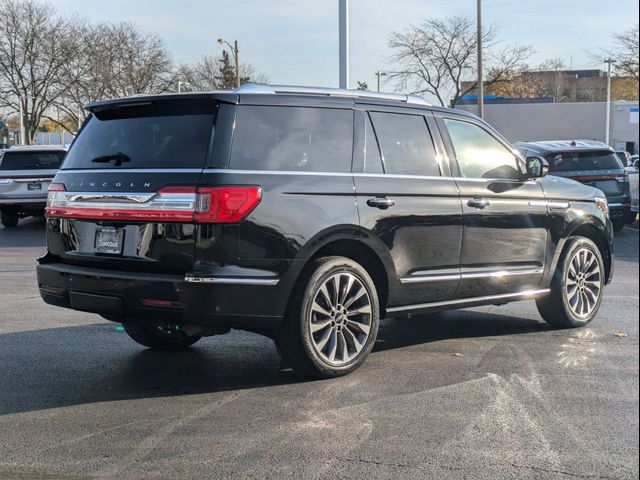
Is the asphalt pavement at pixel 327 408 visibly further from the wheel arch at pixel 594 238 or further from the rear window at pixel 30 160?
the rear window at pixel 30 160

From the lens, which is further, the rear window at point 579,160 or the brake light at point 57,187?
the rear window at point 579,160

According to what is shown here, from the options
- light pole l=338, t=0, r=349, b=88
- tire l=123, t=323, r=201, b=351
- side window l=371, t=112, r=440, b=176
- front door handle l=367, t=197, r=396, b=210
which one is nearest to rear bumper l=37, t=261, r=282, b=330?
front door handle l=367, t=197, r=396, b=210

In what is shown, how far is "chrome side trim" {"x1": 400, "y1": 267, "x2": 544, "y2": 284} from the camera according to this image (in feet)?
19.2

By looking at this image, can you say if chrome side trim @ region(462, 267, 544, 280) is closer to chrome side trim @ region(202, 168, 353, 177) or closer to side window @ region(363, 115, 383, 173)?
side window @ region(363, 115, 383, 173)

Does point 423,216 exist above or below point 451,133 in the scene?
below

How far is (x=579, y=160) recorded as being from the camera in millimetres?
14617

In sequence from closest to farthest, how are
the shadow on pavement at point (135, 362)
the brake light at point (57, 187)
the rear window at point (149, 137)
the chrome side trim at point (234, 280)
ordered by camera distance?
the chrome side trim at point (234, 280), the rear window at point (149, 137), the shadow on pavement at point (135, 362), the brake light at point (57, 187)

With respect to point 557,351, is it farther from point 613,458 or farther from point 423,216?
point 613,458

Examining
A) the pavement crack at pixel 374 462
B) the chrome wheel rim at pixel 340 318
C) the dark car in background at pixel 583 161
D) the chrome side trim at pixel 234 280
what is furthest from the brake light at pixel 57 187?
the dark car in background at pixel 583 161

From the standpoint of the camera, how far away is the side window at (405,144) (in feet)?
19.3

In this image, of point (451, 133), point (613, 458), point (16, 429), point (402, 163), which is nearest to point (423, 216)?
point (402, 163)

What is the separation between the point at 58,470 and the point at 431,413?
2096 mm

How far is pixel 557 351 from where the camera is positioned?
625cm

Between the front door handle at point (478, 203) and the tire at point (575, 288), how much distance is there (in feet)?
3.70
